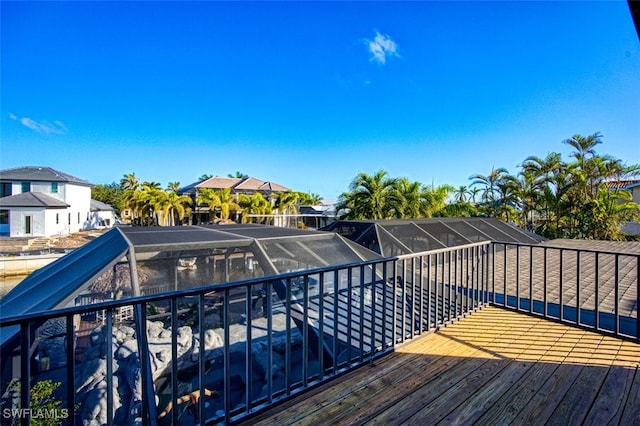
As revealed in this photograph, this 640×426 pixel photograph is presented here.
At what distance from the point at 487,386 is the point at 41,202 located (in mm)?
29545

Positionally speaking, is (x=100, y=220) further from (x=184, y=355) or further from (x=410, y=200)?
(x=184, y=355)

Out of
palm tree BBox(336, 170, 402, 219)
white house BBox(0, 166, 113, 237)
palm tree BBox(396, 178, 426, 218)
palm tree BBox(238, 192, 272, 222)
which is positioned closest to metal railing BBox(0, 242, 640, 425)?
palm tree BBox(336, 170, 402, 219)

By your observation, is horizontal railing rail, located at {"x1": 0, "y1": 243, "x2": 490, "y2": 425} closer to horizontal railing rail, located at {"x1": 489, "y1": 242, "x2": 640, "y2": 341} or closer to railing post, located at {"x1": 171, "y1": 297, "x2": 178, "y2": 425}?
railing post, located at {"x1": 171, "y1": 297, "x2": 178, "y2": 425}

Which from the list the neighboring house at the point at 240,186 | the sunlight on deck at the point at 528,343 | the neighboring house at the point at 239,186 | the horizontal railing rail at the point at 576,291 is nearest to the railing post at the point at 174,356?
the sunlight on deck at the point at 528,343

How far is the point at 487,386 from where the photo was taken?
1.97m

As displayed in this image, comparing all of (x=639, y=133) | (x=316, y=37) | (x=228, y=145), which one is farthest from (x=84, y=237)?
(x=639, y=133)

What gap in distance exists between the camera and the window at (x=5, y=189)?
23.8 meters

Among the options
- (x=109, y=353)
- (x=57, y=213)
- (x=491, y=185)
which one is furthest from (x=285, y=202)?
(x=109, y=353)

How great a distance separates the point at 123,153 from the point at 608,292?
37.5m

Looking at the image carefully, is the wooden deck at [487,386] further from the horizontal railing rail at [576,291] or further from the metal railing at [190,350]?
the horizontal railing rail at [576,291]

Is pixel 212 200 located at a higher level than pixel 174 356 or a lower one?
higher

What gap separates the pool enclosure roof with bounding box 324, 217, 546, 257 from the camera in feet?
23.0

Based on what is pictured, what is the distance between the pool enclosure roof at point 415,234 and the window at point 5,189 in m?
29.5

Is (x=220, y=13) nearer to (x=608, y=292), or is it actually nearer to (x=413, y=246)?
(x=413, y=246)
